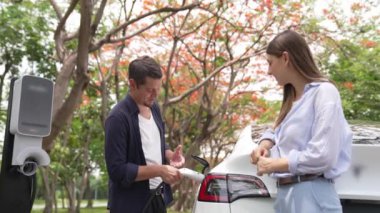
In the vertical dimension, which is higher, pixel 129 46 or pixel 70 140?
pixel 129 46

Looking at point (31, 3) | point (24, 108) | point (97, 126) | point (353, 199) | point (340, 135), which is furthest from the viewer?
point (97, 126)

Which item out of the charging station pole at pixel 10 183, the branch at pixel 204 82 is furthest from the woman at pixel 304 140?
the branch at pixel 204 82

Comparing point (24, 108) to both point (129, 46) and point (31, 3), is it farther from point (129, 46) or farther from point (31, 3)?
point (129, 46)

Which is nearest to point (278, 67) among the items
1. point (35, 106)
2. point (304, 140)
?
point (304, 140)

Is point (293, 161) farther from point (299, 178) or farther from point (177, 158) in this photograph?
point (177, 158)

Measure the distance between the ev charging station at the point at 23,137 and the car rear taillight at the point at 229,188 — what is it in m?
0.85

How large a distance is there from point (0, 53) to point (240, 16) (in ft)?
17.2

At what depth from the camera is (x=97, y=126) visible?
16547 mm

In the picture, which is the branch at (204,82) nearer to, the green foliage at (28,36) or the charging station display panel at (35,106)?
the green foliage at (28,36)

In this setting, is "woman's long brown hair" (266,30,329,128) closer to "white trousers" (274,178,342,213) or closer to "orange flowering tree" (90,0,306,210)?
"white trousers" (274,178,342,213)

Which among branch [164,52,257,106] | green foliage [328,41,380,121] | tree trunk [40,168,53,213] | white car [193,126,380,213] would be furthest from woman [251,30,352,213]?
tree trunk [40,168,53,213]

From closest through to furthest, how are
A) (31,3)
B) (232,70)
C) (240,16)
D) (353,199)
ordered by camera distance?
1. (353,199)
2. (31,3)
3. (240,16)
4. (232,70)

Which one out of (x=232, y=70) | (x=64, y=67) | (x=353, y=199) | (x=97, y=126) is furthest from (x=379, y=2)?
(x=97, y=126)

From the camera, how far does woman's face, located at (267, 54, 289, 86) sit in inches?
86.9
